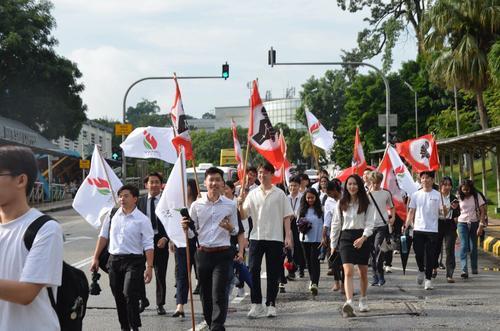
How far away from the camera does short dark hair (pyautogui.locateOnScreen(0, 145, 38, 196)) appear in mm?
3334

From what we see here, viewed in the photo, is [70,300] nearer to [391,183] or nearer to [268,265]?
[268,265]

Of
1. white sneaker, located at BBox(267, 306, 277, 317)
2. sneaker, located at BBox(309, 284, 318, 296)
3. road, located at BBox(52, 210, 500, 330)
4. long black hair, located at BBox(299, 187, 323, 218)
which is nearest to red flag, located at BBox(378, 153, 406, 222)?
road, located at BBox(52, 210, 500, 330)

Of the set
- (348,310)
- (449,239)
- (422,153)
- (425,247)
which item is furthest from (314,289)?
(422,153)

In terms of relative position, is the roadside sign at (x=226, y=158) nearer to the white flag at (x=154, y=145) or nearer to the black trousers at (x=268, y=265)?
the white flag at (x=154, y=145)

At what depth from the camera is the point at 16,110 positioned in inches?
1769

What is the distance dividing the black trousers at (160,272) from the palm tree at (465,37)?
969 inches

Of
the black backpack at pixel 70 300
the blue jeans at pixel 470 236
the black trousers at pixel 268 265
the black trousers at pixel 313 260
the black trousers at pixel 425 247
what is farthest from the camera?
the blue jeans at pixel 470 236

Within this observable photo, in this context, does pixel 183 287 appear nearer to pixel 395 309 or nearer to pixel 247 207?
pixel 247 207

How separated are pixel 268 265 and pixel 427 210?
3246mm

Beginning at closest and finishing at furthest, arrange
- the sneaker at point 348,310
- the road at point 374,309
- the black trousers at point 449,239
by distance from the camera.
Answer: the road at point 374,309, the sneaker at point 348,310, the black trousers at point 449,239

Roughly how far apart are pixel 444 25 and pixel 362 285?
25.2 metres

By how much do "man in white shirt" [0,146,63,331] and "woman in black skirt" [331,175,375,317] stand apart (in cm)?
634

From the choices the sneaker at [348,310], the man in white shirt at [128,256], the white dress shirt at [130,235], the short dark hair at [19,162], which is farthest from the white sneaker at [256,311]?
the short dark hair at [19,162]

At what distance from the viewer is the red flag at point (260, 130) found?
34.8ft
